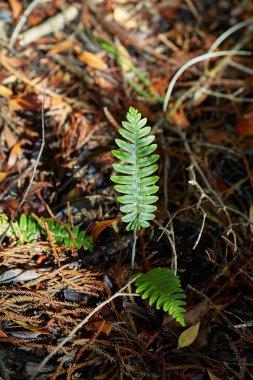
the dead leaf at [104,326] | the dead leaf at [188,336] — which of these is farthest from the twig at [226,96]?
the dead leaf at [104,326]

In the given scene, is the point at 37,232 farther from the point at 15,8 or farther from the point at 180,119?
the point at 15,8

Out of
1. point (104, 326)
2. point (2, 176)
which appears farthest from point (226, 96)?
point (104, 326)

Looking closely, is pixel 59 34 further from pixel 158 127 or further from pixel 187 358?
pixel 187 358

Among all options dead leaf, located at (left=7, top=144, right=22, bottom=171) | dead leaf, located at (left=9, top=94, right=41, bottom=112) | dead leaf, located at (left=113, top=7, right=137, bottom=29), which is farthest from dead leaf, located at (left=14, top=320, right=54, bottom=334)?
dead leaf, located at (left=113, top=7, right=137, bottom=29)

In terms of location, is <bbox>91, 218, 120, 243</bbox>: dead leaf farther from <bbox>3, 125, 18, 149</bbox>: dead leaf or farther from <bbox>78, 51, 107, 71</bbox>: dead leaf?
<bbox>78, 51, 107, 71</bbox>: dead leaf

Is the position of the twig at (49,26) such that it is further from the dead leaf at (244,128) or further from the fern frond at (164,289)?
the fern frond at (164,289)

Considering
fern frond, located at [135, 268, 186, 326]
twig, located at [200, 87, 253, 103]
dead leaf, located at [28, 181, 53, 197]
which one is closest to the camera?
fern frond, located at [135, 268, 186, 326]

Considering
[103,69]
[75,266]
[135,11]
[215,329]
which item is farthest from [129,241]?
[135,11]
